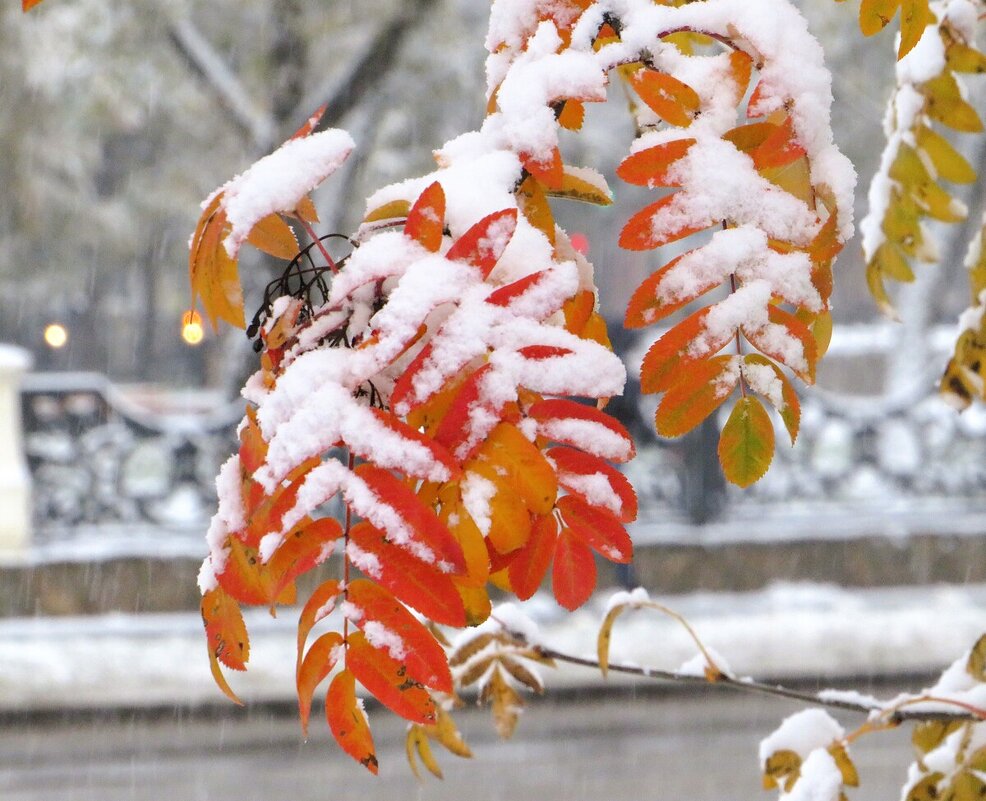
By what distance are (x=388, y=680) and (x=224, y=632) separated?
15cm

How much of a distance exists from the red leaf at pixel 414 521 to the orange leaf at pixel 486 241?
0.14 metres

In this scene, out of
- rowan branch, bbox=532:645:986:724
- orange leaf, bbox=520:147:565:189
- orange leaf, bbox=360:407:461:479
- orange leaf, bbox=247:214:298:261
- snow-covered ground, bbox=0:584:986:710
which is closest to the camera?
orange leaf, bbox=360:407:461:479

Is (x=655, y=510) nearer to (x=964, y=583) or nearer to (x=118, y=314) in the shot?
(x=964, y=583)

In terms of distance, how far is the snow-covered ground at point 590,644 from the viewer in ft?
22.4

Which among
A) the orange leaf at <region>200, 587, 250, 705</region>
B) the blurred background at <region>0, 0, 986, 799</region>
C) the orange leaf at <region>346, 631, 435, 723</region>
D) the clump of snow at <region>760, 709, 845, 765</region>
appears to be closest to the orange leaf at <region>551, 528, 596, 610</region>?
the orange leaf at <region>346, 631, 435, 723</region>

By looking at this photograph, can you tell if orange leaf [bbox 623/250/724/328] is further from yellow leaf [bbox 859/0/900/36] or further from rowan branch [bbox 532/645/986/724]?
rowan branch [bbox 532/645/986/724]

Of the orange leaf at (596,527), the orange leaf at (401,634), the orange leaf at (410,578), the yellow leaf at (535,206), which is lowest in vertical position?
the orange leaf at (401,634)

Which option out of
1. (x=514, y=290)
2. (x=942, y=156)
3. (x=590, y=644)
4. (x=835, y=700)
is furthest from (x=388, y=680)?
(x=590, y=644)

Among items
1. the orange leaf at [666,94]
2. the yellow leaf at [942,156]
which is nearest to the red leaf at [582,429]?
the orange leaf at [666,94]

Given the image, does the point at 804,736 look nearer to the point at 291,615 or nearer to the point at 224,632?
the point at 224,632

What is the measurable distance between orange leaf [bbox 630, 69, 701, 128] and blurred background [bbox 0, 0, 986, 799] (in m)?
5.28

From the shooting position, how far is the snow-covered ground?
22.4ft

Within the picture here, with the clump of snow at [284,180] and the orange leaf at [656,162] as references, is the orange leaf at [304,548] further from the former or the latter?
the orange leaf at [656,162]

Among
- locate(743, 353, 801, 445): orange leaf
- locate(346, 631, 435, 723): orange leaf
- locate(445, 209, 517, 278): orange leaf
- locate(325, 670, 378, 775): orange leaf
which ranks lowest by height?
locate(325, 670, 378, 775): orange leaf
